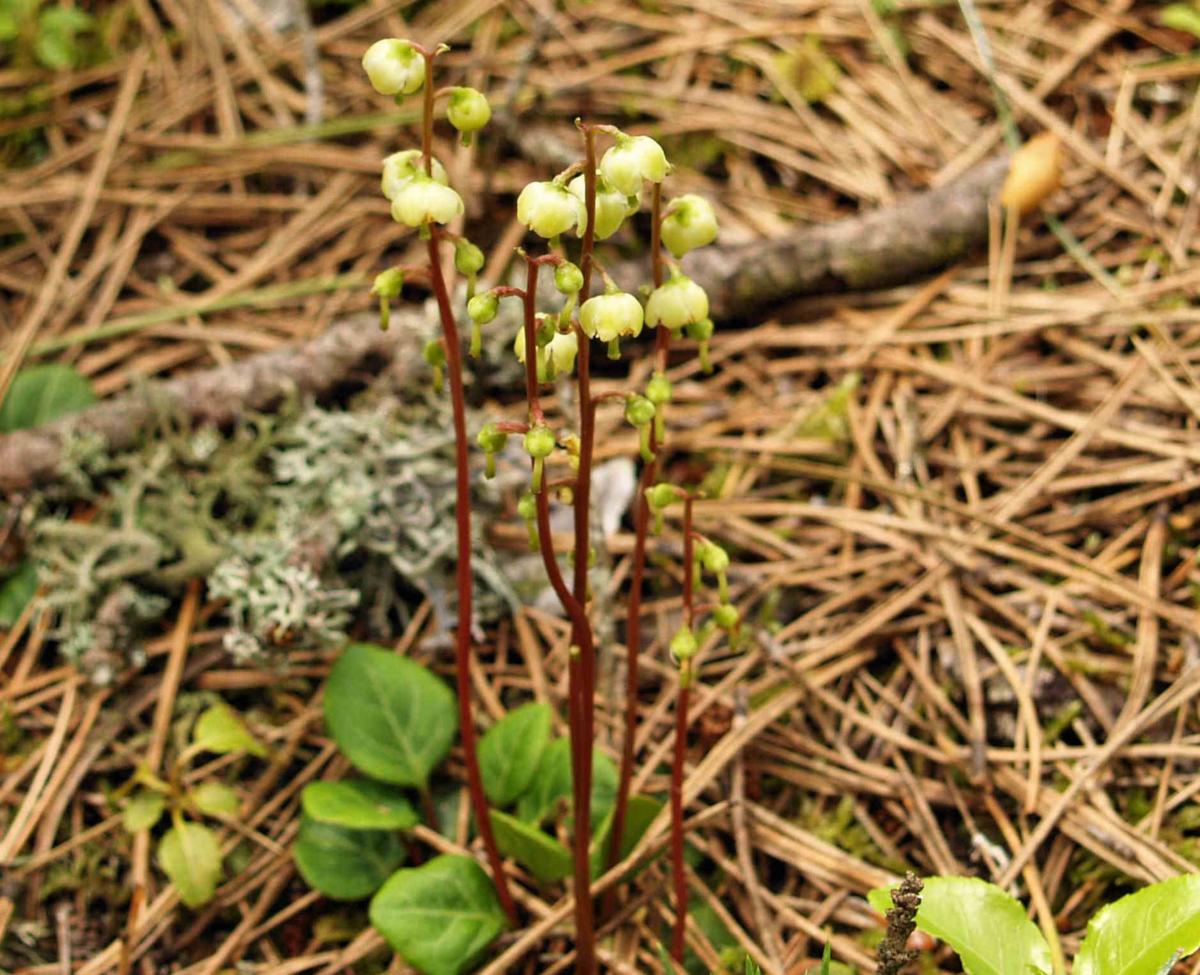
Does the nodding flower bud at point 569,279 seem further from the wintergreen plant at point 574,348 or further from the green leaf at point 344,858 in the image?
the green leaf at point 344,858

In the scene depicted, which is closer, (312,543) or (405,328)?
(312,543)

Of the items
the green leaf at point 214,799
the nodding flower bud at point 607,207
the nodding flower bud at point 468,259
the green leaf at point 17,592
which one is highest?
the nodding flower bud at point 607,207

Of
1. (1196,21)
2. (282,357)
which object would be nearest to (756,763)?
(282,357)

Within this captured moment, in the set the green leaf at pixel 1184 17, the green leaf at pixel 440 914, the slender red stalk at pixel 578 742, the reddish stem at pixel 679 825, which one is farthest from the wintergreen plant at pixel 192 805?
the green leaf at pixel 1184 17

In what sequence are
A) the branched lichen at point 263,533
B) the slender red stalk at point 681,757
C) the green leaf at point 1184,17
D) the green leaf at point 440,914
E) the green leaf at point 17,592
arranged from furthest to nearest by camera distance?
the green leaf at point 1184,17 → the green leaf at point 17,592 → the branched lichen at point 263,533 → the green leaf at point 440,914 → the slender red stalk at point 681,757

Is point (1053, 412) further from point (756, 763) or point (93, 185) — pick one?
point (93, 185)

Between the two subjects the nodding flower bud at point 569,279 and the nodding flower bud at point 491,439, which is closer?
the nodding flower bud at point 569,279
